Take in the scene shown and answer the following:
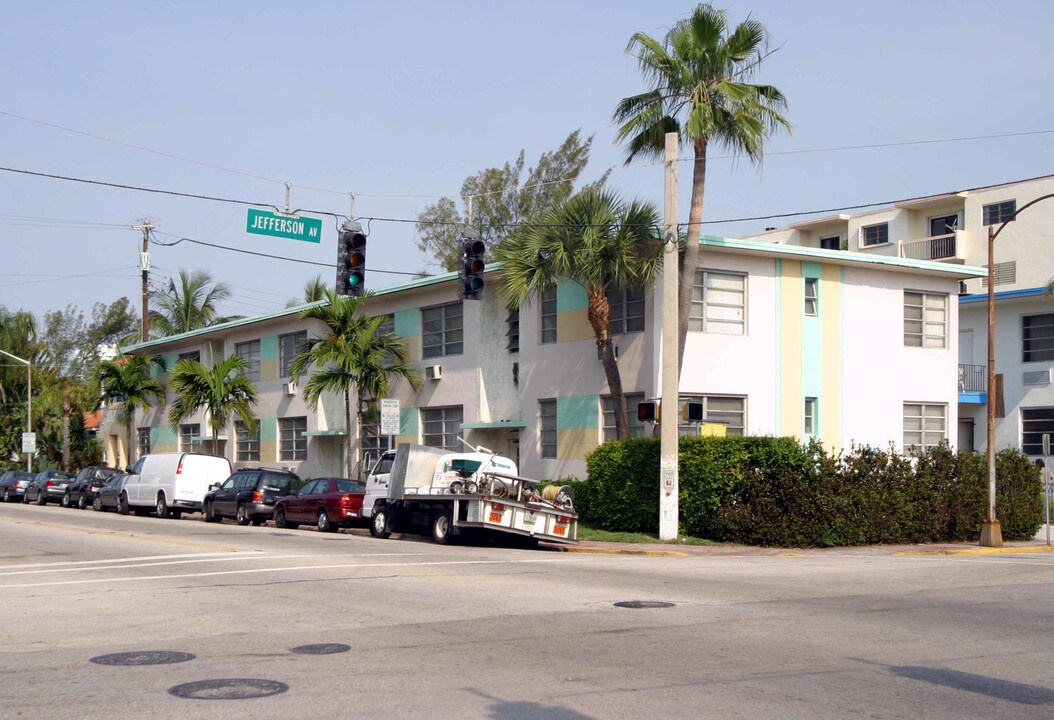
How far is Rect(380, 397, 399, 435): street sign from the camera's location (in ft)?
95.2

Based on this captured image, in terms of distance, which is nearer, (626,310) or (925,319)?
(626,310)

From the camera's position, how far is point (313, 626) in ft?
40.1

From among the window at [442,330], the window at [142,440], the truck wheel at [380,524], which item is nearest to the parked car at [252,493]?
the truck wheel at [380,524]

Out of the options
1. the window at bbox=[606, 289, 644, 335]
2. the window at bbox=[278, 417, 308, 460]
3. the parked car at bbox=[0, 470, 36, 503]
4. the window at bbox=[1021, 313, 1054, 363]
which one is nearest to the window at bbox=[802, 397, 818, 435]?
the window at bbox=[606, 289, 644, 335]

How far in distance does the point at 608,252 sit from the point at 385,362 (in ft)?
37.5

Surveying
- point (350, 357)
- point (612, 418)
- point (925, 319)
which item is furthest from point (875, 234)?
point (350, 357)

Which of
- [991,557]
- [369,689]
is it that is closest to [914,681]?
[369,689]

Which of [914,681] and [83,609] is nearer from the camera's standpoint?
[914,681]

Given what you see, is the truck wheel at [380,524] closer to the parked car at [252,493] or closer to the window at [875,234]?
the parked car at [252,493]

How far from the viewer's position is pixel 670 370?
25.1 metres

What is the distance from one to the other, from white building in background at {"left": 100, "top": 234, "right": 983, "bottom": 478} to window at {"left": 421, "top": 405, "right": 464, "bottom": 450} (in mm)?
56

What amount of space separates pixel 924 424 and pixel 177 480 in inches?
891

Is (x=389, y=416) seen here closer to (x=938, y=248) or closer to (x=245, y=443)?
(x=245, y=443)

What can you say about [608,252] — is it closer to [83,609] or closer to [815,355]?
[815,355]
